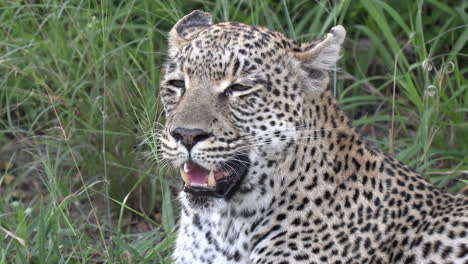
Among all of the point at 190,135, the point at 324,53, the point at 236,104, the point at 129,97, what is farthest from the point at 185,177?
the point at 129,97

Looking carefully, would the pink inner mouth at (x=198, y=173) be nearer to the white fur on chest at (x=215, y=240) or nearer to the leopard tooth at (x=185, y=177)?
the leopard tooth at (x=185, y=177)

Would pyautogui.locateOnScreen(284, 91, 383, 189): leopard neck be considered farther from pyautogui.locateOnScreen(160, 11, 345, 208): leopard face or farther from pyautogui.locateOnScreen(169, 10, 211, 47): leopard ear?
pyautogui.locateOnScreen(169, 10, 211, 47): leopard ear

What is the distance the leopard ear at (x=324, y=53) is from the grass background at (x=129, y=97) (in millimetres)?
1236

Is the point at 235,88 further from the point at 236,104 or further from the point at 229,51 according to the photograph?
the point at 229,51

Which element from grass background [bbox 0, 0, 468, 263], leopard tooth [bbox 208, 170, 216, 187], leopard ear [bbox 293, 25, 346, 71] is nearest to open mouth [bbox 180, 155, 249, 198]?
leopard tooth [bbox 208, 170, 216, 187]

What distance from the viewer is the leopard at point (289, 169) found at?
16.6 feet

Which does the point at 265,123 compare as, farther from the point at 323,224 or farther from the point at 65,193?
the point at 65,193

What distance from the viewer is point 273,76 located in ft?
17.0

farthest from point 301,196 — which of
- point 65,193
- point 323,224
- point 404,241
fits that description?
point 65,193

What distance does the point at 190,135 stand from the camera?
4926 mm

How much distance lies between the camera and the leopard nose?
492 cm

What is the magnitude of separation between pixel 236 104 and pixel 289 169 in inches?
18.0

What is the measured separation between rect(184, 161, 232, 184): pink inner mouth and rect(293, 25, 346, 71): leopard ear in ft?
2.48

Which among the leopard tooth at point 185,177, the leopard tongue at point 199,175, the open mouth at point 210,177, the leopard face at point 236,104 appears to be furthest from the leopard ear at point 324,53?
the leopard tooth at point 185,177
